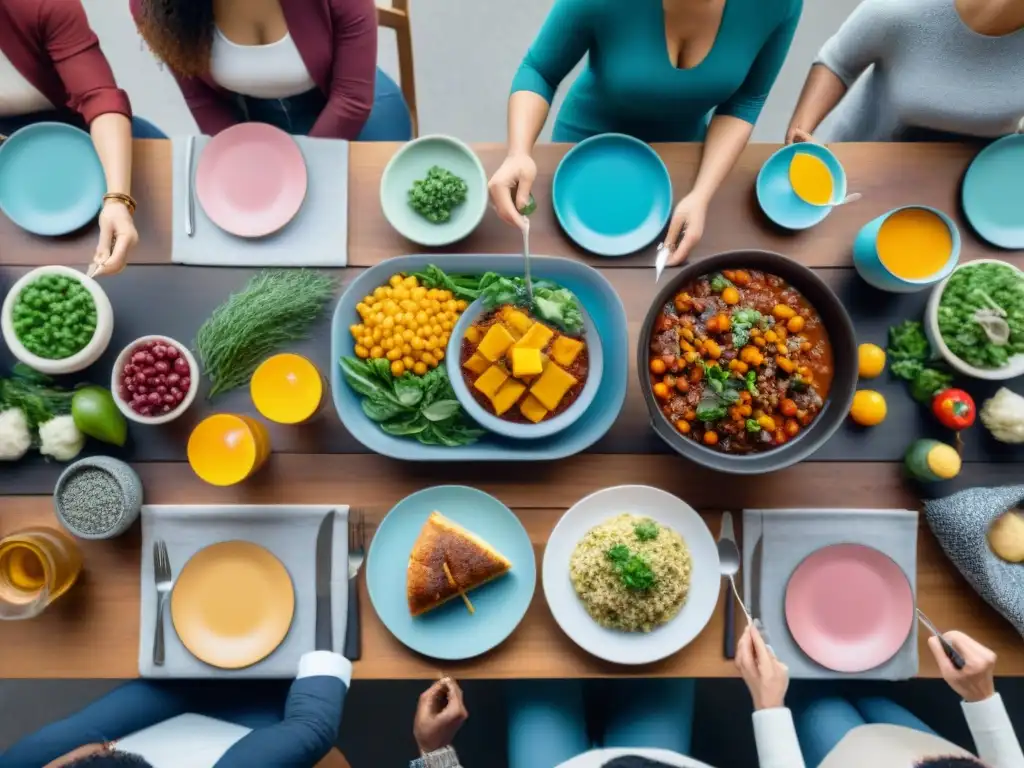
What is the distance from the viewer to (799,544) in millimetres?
1351

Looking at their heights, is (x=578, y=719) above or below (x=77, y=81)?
below

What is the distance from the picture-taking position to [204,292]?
142 cm

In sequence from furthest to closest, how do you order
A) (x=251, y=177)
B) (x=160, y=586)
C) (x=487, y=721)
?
(x=487, y=721) < (x=251, y=177) < (x=160, y=586)

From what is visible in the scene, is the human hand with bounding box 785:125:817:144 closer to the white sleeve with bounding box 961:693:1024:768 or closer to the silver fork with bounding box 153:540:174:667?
the white sleeve with bounding box 961:693:1024:768

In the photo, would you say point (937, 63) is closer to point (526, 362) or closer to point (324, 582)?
point (526, 362)

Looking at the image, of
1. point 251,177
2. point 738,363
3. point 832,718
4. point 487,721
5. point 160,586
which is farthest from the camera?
point 487,721

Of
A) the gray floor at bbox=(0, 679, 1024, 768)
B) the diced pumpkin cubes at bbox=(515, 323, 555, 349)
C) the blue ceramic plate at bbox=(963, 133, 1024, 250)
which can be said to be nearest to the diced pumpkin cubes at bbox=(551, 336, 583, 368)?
the diced pumpkin cubes at bbox=(515, 323, 555, 349)

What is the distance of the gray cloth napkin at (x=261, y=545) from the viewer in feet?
4.34

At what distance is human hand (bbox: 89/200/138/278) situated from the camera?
1303mm

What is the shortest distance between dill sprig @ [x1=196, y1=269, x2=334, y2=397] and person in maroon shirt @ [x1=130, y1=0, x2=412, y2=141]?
18.1 inches

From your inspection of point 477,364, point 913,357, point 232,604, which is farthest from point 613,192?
point 232,604

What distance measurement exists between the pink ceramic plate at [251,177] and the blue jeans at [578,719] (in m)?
1.22

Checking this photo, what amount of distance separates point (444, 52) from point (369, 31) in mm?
1341

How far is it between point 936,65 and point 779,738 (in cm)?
148
